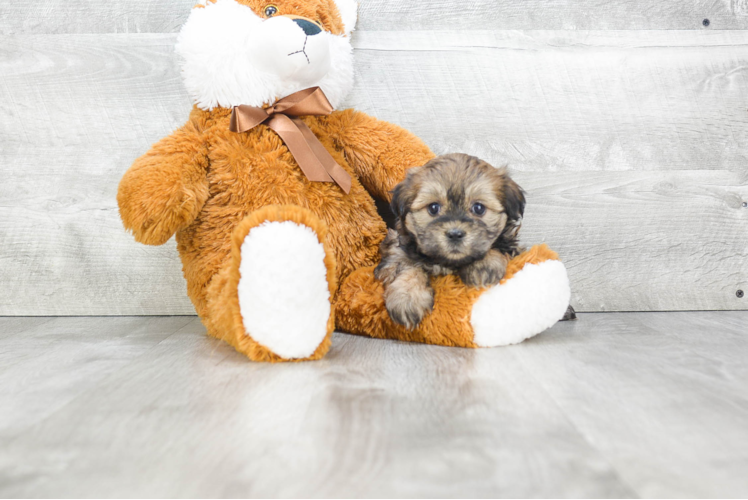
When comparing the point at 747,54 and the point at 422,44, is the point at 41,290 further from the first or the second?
the point at 747,54

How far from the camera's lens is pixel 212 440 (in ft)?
2.87

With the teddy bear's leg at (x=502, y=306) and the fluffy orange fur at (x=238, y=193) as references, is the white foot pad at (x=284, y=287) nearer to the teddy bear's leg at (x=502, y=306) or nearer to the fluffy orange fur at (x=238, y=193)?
the fluffy orange fur at (x=238, y=193)

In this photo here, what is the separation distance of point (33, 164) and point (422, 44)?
1.35 metres

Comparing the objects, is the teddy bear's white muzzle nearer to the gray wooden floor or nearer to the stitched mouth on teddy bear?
the stitched mouth on teddy bear

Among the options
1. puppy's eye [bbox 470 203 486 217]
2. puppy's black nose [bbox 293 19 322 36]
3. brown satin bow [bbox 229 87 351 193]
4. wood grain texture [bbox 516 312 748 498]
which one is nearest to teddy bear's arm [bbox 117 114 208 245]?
brown satin bow [bbox 229 87 351 193]

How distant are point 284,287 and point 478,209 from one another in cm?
50

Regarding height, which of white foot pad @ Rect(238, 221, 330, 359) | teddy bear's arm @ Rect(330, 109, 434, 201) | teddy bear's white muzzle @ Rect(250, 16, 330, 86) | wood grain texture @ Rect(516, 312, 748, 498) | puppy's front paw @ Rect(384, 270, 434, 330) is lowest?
wood grain texture @ Rect(516, 312, 748, 498)

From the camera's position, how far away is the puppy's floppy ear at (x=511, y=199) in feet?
4.63

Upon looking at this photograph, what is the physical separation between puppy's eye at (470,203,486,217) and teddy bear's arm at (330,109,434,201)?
0.35 metres

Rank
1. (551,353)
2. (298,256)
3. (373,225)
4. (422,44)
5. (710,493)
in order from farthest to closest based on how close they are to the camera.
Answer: (422,44) → (373,225) → (551,353) → (298,256) → (710,493)

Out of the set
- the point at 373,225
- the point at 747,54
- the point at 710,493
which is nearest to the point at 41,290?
the point at 373,225

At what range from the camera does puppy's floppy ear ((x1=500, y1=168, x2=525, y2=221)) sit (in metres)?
1.41

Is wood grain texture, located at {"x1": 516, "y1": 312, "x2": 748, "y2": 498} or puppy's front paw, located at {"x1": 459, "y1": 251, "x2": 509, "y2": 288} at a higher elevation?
puppy's front paw, located at {"x1": 459, "y1": 251, "x2": 509, "y2": 288}

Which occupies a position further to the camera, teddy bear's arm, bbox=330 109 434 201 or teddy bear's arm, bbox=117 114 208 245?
teddy bear's arm, bbox=330 109 434 201
